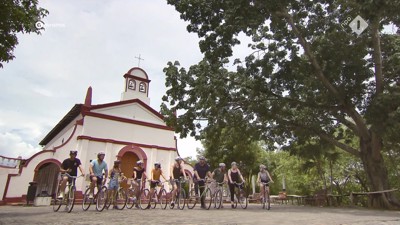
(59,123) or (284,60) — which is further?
(59,123)

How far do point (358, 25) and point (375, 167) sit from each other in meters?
6.72

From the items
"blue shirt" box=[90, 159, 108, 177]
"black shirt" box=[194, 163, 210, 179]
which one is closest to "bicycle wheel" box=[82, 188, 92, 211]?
"blue shirt" box=[90, 159, 108, 177]

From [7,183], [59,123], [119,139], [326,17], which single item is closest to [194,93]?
[326,17]

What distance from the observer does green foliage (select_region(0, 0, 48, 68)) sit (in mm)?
7367

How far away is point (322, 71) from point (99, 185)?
34.4 ft

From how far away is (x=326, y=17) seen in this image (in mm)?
14078

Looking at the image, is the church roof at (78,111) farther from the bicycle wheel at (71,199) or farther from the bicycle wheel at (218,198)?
the bicycle wheel at (71,199)

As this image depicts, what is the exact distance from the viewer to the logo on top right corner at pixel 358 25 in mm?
13117

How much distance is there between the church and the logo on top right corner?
48.3 feet

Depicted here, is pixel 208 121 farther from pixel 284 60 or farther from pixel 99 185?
pixel 99 185

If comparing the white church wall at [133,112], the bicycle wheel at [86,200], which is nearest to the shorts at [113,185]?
the bicycle wheel at [86,200]

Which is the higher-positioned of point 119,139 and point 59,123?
point 59,123

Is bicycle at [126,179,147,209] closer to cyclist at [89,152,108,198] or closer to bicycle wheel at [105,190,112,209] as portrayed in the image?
bicycle wheel at [105,190,112,209]

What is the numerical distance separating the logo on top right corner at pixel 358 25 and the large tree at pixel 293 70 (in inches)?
3.7
